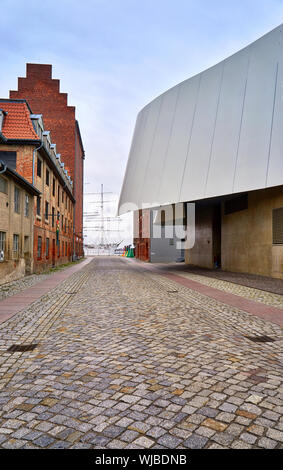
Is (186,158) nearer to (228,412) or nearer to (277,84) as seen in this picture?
(277,84)

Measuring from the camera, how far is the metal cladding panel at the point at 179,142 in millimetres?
20203

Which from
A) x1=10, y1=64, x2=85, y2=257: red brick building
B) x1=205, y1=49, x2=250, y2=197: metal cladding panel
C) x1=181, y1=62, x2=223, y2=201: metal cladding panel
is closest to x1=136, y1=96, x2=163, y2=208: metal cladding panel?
x1=181, y1=62, x2=223, y2=201: metal cladding panel

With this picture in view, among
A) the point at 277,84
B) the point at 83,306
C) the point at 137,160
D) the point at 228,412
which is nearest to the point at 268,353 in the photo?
the point at 228,412

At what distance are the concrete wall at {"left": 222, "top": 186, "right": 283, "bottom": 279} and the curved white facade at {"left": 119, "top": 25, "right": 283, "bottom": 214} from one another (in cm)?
219

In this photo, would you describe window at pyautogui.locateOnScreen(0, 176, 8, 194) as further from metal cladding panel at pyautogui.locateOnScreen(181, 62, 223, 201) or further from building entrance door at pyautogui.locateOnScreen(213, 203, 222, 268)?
building entrance door at pyautogui.locateOnScreen(213, 203, 222, 268)

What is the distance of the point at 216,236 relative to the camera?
26.8 m

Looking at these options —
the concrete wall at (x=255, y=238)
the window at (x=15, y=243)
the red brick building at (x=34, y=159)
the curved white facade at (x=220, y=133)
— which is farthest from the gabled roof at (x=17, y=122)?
the concrete wall at (x=255, y=238)

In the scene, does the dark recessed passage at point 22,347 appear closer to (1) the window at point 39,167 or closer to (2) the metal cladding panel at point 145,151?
(1) the window at point 39,167

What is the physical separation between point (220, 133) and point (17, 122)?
12.1m

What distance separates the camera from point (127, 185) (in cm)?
2673

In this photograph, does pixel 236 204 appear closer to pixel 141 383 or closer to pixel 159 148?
pixel 159 148

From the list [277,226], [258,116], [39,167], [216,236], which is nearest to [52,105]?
[39,167]

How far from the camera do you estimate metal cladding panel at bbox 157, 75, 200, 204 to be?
20.2m

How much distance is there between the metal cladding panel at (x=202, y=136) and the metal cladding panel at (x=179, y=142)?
45 cm
